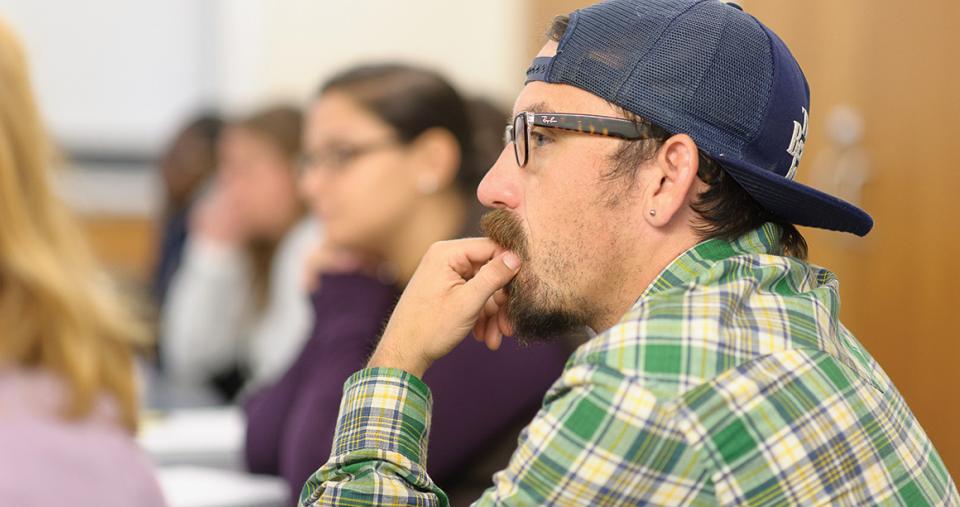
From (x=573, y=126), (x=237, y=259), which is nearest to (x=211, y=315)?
(x=237, y=259)

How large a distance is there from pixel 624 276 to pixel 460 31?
3.42 metres

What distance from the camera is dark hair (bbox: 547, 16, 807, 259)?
1032 mm

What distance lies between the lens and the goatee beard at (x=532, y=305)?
1076 mm

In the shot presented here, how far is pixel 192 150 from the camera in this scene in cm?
396

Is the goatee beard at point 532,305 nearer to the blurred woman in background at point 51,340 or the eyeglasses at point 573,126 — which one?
the eyeglasses at point 573,126

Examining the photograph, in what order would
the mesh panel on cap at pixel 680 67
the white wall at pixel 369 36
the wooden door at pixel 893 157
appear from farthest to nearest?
the white wall at pixel 369 36 < the wooden door at pixel 893 157 < the mesh panel on cap at pixel 680 67

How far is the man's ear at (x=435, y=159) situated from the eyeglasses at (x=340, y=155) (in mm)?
52

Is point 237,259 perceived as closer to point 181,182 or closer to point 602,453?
point 181,182

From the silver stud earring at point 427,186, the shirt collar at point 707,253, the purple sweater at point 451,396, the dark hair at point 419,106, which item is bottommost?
the purple sweater at point 451,396

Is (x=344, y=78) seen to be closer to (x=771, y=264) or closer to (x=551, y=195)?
(x=551, y=195)

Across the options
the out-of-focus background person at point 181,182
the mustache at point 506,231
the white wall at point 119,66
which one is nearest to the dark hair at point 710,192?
the mustache at point 506,231

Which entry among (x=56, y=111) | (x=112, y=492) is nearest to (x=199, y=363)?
(x=56, y=111)

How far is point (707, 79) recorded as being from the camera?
1.01 metres

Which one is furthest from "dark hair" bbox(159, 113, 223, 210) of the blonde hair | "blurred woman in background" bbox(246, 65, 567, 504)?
the blonde hair
